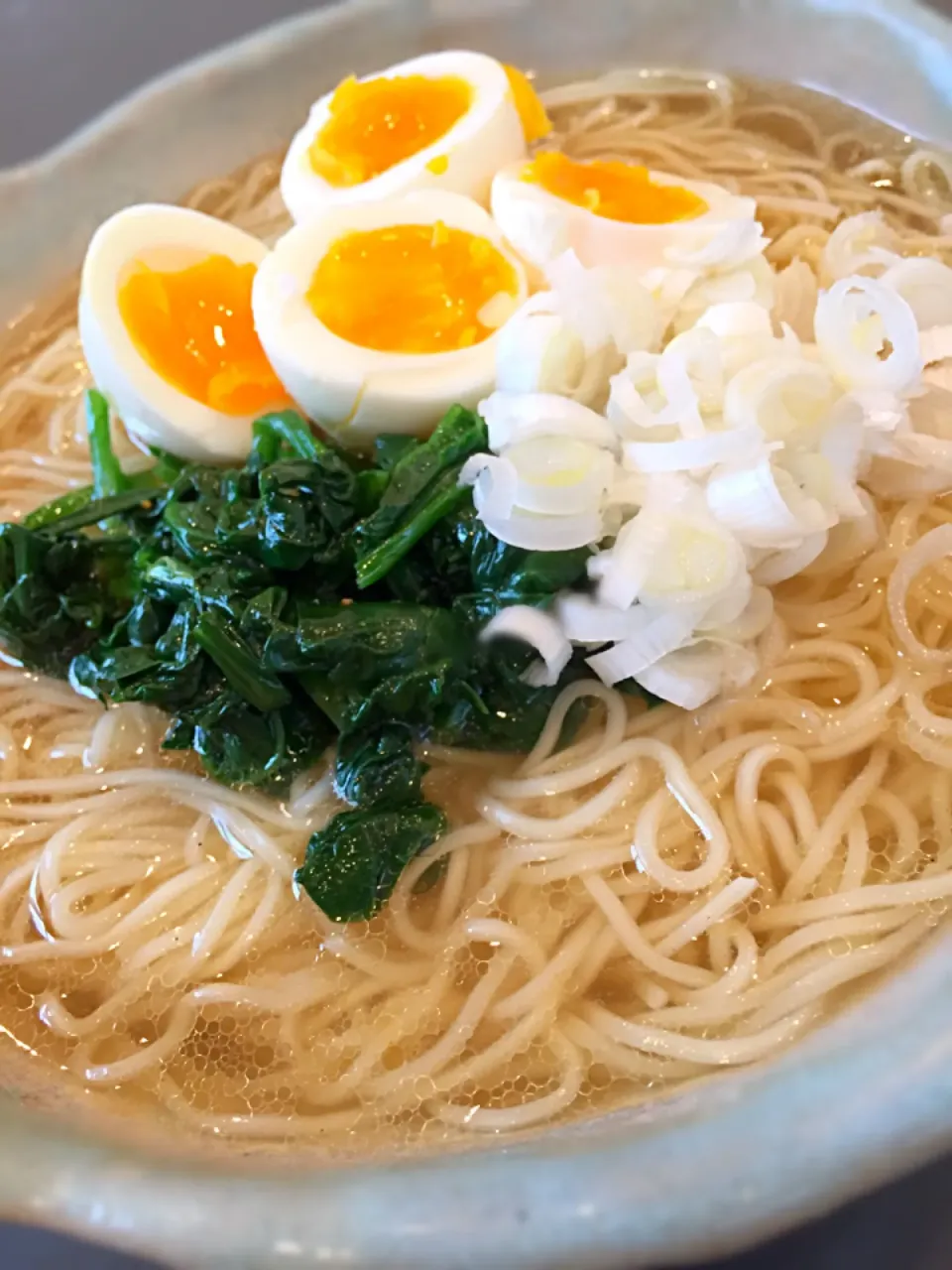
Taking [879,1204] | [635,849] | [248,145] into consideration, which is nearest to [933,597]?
[635,849]

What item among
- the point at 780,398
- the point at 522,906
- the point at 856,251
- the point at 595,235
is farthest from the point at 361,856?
the point at 856,251

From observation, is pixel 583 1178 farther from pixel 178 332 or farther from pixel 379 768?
pixel 178 332

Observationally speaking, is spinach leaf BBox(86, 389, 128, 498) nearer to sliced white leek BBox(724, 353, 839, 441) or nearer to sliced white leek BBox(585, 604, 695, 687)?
sliced white leek BBox(585, 604, 695, 687)

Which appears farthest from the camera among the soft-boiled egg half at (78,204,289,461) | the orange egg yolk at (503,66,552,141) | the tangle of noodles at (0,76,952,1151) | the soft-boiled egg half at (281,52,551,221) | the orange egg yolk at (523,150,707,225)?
the orange egg yolk at (503,66,552,141)

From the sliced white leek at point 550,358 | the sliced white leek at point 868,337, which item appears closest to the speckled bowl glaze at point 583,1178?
the sliced white leek at point 868,337

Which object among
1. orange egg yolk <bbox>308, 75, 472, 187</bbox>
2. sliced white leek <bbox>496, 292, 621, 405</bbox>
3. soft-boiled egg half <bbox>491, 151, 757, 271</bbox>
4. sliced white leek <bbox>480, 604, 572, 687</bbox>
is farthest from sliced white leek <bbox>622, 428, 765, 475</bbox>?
orange egg yolk <bbox>308, 75, 472, 187</bbox>

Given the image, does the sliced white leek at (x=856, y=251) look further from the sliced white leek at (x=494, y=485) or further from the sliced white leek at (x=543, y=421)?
the sliced white leek at (x=494, y=485)

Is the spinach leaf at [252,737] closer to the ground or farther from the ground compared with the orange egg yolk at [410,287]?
closer to the ground
